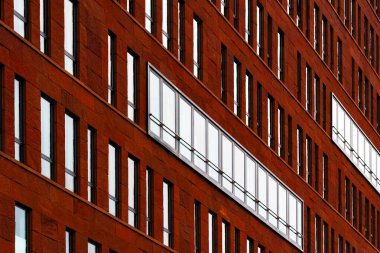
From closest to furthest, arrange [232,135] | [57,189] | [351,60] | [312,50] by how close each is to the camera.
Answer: [57,189]
[232,135]
[312,50]
[351,60]

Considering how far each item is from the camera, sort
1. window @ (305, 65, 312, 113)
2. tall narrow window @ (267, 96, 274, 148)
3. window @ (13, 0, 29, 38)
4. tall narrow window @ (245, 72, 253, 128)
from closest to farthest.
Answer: window @ (13, 0, 29, 38), tall narrow window @ (245, 72, 253, 128), tall narrow window @ (267, 96, 274, 148), window @ (305, 65, 312, 113)

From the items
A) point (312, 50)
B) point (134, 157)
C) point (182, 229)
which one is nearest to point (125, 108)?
point (134, 157)

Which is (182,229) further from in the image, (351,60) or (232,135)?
(351,60)

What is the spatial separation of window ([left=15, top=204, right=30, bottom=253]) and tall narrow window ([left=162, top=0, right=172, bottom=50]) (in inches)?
536

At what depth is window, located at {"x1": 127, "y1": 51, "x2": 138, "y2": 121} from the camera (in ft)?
215

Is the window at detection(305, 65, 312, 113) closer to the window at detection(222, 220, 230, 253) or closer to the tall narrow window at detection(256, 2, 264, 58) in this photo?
the tall narrow window at detection(256, 2, 264, 58)

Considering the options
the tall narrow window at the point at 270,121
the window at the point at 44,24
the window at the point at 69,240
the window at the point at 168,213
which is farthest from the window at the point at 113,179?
the tall narrow window at the point at 270,121

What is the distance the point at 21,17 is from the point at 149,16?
34.8 feet

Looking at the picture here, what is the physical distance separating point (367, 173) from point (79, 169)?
131 ft

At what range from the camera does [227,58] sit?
247 ft

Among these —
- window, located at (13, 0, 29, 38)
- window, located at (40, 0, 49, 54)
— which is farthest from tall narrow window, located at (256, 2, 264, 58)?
window, located at (13, 0, 29, 38)

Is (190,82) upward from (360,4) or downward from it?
downward

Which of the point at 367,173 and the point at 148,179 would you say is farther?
the point at 367,173

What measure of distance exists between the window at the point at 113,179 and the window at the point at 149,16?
5560 millimetres
